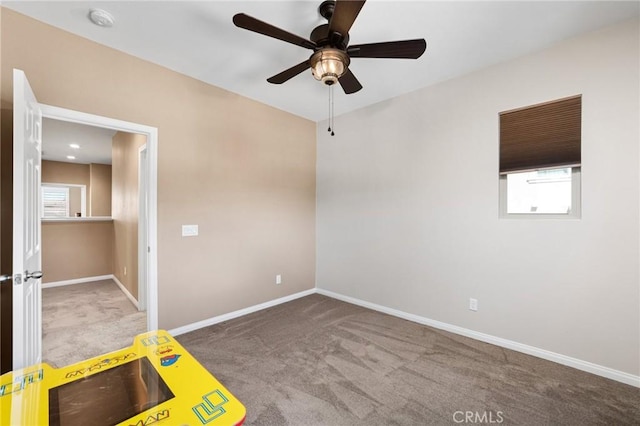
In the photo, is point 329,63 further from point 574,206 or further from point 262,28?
point 574,206

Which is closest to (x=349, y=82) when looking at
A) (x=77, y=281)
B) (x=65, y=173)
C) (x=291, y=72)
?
(x=291, y=72)

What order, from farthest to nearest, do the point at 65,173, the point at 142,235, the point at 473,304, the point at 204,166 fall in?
the point at 65,173, the point at 142,235, the point at 204,166, the point at 473,304

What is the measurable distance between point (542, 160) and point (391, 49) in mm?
1805

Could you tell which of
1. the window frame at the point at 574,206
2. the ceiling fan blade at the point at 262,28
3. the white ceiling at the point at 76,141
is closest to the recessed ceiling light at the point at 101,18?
the ceiling fan blade at the point at 262,28

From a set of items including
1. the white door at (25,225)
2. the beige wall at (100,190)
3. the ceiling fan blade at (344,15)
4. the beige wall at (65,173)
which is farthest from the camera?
the beige wall at (100,190)

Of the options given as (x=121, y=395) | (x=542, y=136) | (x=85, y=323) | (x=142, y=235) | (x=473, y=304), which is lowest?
(x=85, y=323)

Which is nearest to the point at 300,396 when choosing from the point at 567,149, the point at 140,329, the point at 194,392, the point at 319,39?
the point at 194,392

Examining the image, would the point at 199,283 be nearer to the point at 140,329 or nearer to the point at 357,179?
the point at 140,329

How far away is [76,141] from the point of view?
194 inches

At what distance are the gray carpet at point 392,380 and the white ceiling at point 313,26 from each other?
110 inches

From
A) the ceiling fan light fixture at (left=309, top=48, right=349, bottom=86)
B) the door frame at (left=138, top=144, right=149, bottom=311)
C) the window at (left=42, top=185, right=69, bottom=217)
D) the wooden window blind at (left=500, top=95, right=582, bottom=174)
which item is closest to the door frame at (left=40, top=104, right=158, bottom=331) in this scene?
the door frame at (left=138, top=144, right=149, bottom=311)

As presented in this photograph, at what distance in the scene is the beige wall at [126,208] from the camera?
3905 millimetres

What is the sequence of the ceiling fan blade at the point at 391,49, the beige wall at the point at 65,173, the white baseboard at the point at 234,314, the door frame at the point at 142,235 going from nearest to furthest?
1. the ceiling fan blade at the point at 391,49
2. the white baseboard at the point at 234,314
3. the door frame at the point at 142,235
4. the beige wall at the point at 65,173

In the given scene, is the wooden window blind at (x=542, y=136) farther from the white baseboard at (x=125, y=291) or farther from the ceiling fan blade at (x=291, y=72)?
the white baseboard at (x=125, y=291)
